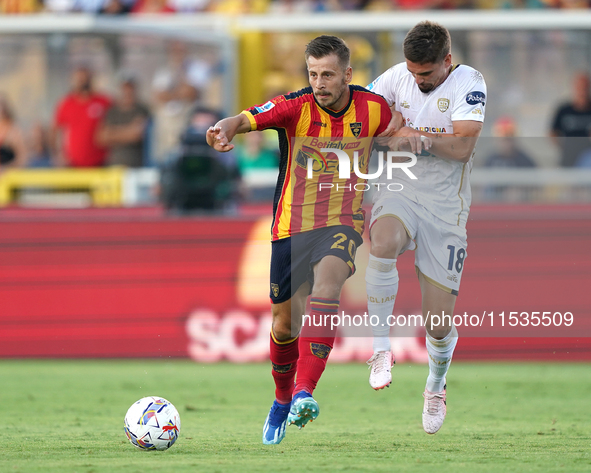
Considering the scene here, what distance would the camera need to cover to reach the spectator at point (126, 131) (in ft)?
36.8

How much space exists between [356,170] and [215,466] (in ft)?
6.30

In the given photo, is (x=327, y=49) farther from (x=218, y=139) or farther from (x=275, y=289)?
(x=275, y=289)

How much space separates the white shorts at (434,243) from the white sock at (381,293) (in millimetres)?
215

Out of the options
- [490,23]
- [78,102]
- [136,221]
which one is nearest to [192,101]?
[78,102]

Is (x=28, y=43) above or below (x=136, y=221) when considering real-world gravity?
above

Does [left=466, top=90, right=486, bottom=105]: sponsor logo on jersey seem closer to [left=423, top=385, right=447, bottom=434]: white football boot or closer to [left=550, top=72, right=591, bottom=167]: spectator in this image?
[left=423, top=385, right=447, bottom=434]: white football boot

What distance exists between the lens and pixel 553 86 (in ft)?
36.1

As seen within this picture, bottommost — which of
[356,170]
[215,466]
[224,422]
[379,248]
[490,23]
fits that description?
[224,422]

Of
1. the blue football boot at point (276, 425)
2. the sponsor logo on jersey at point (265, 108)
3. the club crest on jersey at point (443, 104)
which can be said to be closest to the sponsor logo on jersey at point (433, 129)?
the club crest on jersey at point (443, 104)

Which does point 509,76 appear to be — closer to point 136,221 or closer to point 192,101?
point 192,101

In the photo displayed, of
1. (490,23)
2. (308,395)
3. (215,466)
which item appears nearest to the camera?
(215,466)

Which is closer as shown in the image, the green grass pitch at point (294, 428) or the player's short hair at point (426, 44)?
the green grass pitch at point (294, 428)

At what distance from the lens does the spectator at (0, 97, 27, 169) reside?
1160cm

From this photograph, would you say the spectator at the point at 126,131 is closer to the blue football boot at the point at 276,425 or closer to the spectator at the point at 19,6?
the spectator at the point at 19,6
